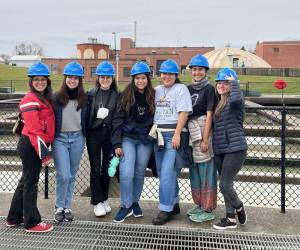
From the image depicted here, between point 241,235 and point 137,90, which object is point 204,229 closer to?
point 241,235

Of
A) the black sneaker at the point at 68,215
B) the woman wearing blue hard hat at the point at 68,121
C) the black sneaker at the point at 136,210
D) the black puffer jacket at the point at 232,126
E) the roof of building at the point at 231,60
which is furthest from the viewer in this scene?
the roof of building at the point at 231,60

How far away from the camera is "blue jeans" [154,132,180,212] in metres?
4.44

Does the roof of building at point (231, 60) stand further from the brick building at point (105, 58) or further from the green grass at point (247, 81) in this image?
the green grass at point (247, 81)

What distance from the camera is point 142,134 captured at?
4504 mm

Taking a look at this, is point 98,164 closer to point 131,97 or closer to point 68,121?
point 68,121

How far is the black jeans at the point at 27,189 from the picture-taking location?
13.6 ft

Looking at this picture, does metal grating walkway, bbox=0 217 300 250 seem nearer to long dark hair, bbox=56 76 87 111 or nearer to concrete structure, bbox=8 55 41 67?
long dark hair, bbox=56 76 87 111

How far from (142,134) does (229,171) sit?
3.31 feet

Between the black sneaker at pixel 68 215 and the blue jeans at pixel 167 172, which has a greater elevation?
the blue jeans at pixel 167 172

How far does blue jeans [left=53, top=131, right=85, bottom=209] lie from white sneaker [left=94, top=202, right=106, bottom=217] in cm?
36

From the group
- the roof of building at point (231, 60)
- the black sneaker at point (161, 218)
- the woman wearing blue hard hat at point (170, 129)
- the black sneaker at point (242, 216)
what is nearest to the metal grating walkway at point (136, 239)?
the black sneaker at point (161, 218)

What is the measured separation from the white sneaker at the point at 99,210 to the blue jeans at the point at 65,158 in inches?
14.0

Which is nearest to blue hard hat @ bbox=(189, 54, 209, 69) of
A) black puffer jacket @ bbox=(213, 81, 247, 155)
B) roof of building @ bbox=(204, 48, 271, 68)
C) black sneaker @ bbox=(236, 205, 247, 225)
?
black puffer jacket @ bbox=(213, 81, 247, 155)

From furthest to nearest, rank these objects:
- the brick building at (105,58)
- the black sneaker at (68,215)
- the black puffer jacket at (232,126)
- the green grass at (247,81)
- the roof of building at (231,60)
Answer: the roof of building at (231,60) → the brick building at (105,58) → the green grass at (247,81) → the black sneaker at (68,215) → the black puffer jacket at (232,126)
